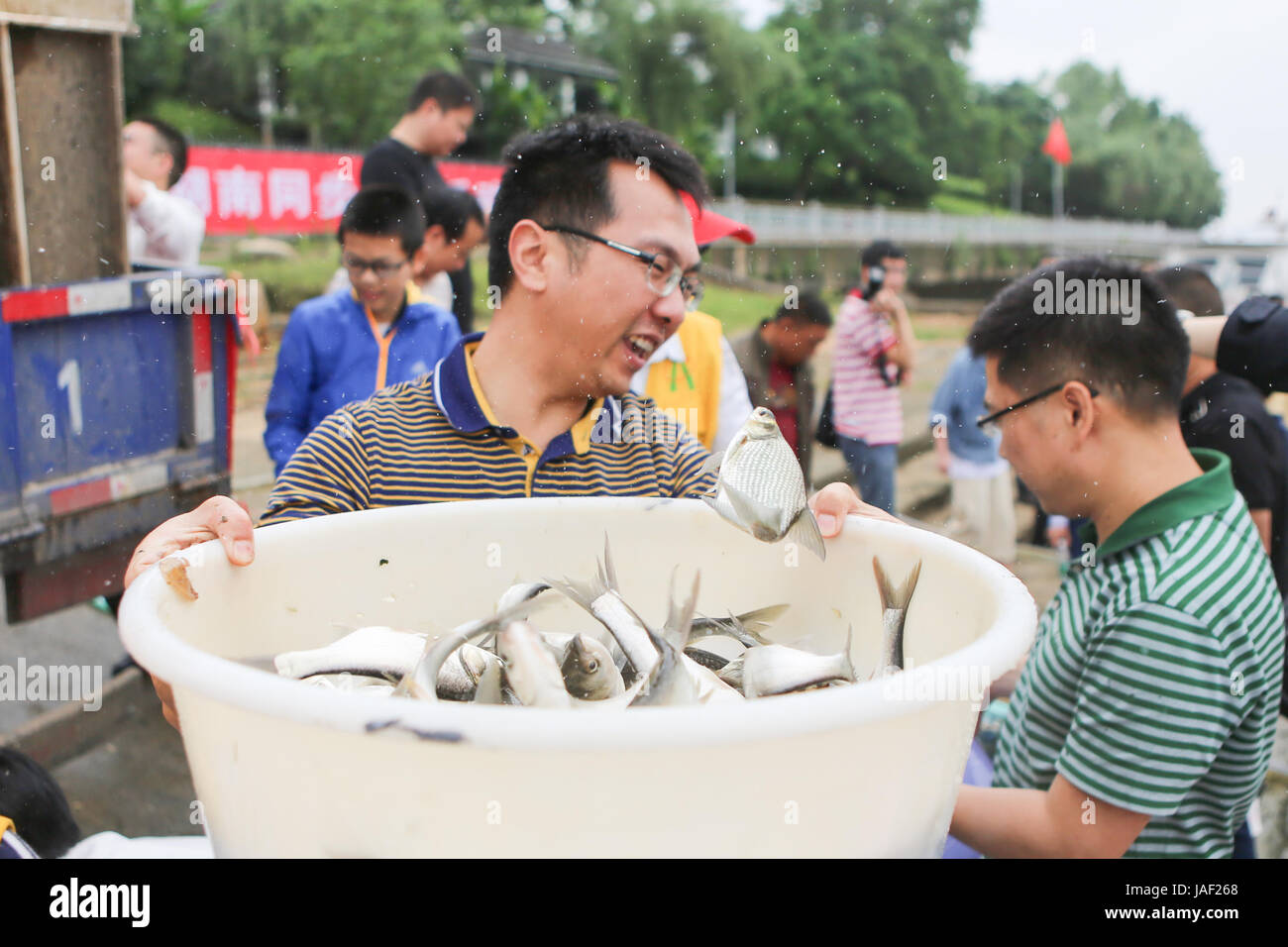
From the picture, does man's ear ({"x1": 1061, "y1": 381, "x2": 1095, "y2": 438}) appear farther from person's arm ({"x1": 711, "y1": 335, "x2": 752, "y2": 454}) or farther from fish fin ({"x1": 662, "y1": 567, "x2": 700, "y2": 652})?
person's arm ({"x1": 711, "y1": 335, "x2": 752, "y2": 454})

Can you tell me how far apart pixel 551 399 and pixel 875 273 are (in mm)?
4748

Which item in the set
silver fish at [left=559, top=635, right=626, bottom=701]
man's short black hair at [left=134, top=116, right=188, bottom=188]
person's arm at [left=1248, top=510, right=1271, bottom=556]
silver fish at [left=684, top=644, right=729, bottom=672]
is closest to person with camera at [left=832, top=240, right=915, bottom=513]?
person's arm at [left=1248, top=510, right=1271, bottom=556]

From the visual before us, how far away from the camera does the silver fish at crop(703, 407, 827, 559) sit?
141 centimetres

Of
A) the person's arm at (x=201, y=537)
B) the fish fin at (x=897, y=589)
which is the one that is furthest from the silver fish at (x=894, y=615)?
the person's arm at (x=201, y=537)

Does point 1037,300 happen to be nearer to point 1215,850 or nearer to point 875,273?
point 1215,850

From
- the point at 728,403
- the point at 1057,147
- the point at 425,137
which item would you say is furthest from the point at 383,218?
the point at 1057,147

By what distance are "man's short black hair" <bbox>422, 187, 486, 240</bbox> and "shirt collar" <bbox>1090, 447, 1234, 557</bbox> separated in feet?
10.8

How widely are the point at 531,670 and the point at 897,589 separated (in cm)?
56

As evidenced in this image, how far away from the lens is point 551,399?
198 cm

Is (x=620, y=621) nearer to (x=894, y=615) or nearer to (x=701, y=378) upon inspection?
(x=894, y=615)

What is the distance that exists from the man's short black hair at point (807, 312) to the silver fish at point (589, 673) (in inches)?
158

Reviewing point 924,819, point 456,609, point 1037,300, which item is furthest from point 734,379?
point 924,819

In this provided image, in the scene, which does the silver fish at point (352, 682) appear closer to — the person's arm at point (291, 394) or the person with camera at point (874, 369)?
the person's arm at point (291, 394)

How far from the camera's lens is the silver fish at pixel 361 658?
4.08 ft
